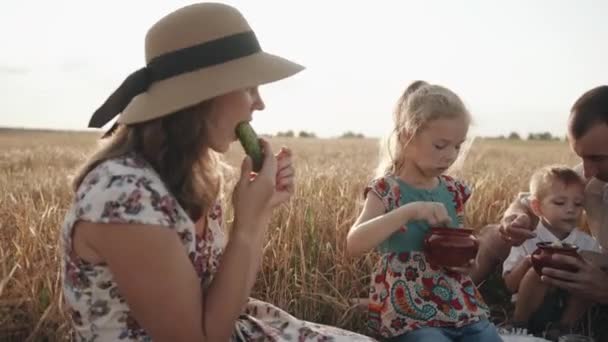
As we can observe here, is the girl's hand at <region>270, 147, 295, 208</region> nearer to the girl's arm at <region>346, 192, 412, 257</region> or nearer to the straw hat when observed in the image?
the straw hat

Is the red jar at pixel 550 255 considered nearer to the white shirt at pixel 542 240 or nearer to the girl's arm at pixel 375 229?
the white shirt at pixel 542 240

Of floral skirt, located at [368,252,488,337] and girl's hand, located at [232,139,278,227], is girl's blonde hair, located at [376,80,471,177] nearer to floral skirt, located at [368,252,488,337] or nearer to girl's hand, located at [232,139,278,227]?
floral skirt, located at [368,252,488,337]

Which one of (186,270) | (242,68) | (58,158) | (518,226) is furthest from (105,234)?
(58,158)

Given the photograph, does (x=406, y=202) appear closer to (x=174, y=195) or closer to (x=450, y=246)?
(x=450, y=246)

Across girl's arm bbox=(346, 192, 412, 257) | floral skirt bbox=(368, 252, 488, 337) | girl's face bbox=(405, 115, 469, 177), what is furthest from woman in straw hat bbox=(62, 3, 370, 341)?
girl's face bbox=(405, 115, 469, 177)

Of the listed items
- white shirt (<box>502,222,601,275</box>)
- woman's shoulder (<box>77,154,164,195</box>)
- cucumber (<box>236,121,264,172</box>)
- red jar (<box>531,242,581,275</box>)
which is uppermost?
cucumber (<box>236,121,264,172</box>)

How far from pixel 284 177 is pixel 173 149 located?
1.09ft

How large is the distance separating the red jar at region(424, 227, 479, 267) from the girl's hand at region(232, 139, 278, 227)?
0.74m

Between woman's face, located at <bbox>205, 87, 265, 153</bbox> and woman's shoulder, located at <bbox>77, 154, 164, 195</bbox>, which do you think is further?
woman's face, located at <bbox>205, 87, 265, 153</bbox>

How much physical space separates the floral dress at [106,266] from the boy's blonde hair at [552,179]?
1516 millimetres

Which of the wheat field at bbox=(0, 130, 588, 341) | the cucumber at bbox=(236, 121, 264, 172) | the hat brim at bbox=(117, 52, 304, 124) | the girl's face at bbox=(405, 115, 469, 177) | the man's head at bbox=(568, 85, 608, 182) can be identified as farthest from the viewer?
the man's head at bbox=(568, 85, 608, 182)

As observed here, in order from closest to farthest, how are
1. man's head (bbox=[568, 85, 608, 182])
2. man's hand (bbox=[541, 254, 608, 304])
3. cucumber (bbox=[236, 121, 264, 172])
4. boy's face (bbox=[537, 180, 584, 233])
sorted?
cucumber (bbox=[236, 121, 264, 172])
man's hand (bbox=[541, 254, 608, 304])
man's head (bbox=[568, 85, 608, 182])
boy's face (bbox=[537, 180, 584, 233])

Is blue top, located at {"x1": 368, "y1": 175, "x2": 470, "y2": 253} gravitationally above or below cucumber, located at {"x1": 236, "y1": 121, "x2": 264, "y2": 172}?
below

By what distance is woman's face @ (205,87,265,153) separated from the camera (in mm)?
1811
